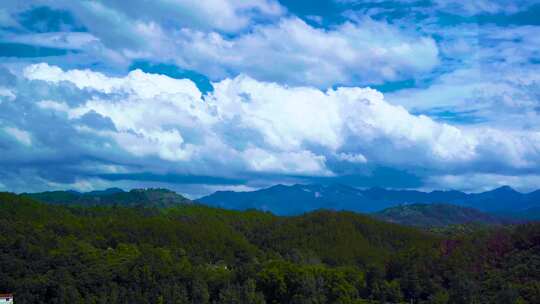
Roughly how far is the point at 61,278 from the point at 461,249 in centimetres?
5335

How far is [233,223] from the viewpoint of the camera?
474ft

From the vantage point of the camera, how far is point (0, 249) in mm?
89750

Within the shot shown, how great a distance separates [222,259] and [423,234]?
44602 mm

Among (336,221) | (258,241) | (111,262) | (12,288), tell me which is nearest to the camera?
(12,288)

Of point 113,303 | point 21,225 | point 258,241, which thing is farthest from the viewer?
point 258,241

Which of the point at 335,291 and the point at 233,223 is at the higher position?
the point at 233,223

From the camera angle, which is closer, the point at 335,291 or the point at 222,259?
the point at 335,291

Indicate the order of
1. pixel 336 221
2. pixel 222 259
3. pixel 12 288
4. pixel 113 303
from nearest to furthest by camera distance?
pixel 113 303
pixel 12 288
pixel 222 259
pixel 336 221

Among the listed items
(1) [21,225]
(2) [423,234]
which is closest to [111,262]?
(1) [21,225]

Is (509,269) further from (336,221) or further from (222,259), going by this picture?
(336,221)

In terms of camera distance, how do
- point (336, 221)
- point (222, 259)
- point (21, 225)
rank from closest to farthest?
point (21, 225) < point (222, 259) < point (336, 221)

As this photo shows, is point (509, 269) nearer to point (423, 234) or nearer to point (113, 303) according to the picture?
point (113, 303)

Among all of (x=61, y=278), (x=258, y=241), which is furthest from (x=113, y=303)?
(x=258, y=241)

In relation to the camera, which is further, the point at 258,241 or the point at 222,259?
the point at 258,241
